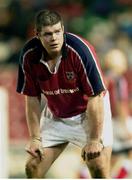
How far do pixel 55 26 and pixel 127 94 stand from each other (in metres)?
1.50

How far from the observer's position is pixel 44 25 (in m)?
1.64

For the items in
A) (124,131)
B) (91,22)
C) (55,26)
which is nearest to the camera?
(55,26)

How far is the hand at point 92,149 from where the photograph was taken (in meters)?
1.72

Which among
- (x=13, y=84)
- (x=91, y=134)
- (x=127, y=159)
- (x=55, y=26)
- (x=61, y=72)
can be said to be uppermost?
(x=55, y=26)

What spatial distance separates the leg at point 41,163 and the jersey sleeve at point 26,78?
16 centimetres

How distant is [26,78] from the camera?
174 centimetres

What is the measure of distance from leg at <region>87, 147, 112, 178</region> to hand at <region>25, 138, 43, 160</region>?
0.40ft

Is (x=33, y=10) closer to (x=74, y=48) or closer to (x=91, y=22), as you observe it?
(x=91, y=22)

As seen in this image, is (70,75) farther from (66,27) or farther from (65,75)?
(66,27)

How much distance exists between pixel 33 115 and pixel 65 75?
0.14 metres

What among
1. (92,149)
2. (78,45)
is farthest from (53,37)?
(92,149)

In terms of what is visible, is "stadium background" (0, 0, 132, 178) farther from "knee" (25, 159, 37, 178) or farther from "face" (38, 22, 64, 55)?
"face" (38, 22, 64, 55)

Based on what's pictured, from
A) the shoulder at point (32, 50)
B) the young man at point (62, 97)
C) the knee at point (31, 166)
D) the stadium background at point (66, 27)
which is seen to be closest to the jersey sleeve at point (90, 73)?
the young man at point (62, 97)

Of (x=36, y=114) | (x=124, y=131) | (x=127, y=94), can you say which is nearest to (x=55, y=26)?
(x=36, y=114)
